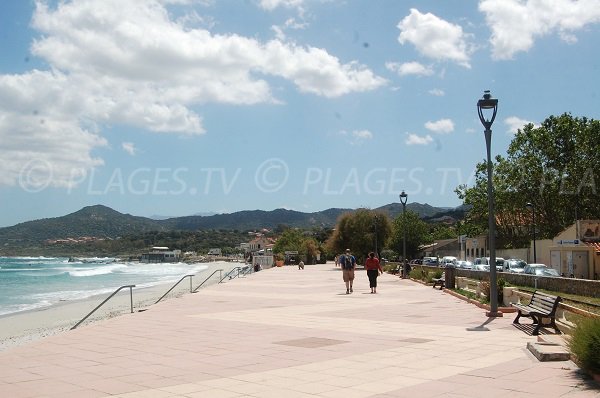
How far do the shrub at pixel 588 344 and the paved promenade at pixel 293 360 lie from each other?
191mm

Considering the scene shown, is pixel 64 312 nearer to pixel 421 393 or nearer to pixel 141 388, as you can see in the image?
pixel 141 388

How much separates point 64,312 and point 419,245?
7633 centimetres

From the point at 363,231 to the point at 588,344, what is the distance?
61.0m

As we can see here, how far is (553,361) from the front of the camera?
26.2ft

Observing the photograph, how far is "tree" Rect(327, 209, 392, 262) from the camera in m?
66.9

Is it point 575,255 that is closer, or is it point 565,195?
point 575,255

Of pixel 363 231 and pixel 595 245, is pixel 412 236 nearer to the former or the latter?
pixel 363 231

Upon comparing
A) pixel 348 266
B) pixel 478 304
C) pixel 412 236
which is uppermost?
pixel 412 236

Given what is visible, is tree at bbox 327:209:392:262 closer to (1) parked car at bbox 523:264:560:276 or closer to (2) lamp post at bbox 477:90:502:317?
(1) parked car at bbox 523:264:560:276

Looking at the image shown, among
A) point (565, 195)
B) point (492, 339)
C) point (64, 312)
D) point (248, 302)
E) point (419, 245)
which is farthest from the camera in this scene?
point (419, 245)

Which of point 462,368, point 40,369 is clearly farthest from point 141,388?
point 462,368

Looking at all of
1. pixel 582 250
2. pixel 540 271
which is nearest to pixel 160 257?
pixel 582 250

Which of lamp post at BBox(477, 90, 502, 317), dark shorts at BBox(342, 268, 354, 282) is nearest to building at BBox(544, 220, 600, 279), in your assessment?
dark shorts at BBox(342, 268, 354, 282)

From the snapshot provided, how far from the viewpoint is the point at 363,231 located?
67.5 meters
